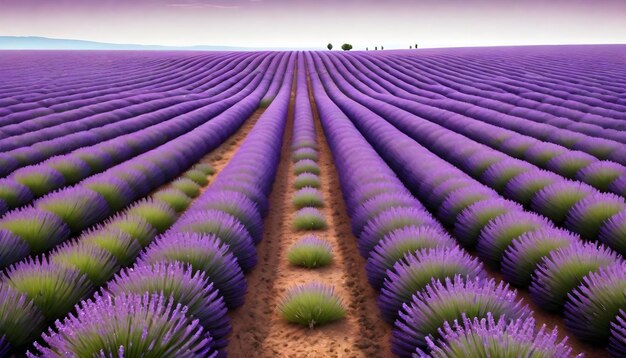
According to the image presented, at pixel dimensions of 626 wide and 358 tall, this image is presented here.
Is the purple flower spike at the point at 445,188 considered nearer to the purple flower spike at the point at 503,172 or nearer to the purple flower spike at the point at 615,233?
the purple flower spike at the point at 503,172

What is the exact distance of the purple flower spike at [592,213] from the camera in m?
4.06

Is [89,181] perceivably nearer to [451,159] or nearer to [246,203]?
[246,203]

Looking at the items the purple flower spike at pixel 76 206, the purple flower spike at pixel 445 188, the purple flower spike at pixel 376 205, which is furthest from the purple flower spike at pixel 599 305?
the purple flower spike at pixel 76 206

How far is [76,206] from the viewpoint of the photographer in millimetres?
4613

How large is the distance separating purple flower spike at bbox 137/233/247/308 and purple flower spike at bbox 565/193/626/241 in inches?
126

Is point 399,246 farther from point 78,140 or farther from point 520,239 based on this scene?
point 78,140

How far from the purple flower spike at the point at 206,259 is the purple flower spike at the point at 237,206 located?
1.10m

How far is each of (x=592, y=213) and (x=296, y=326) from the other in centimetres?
296

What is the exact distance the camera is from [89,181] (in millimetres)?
5562

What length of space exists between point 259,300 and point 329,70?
28837 mm

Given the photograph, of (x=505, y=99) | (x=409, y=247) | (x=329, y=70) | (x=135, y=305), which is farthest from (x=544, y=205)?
(x=329, y=70)

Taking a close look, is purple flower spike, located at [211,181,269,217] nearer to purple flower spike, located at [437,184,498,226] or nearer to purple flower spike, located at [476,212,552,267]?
purple flower spike, located at [437,184,498,226]

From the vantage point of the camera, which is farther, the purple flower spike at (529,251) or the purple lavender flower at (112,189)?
the purple lavender flower at (112,189)

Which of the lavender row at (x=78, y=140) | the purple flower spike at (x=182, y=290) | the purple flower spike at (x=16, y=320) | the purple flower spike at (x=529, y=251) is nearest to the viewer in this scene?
the purple flower spike at (x=16, y=320)
